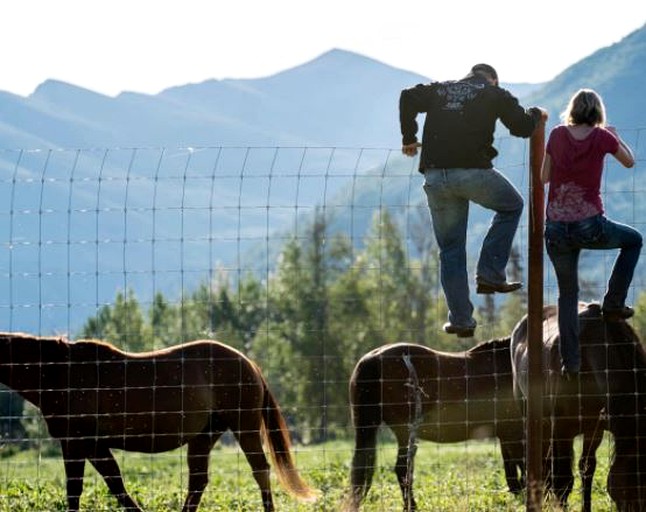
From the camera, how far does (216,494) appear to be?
14.1 m

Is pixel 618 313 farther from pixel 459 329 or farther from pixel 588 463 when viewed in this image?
pixel 588 463

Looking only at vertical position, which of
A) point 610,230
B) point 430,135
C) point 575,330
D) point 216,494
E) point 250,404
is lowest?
point 216,494

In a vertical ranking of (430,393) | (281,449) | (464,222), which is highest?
(464,222)

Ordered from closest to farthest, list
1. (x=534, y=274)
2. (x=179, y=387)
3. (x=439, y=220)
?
1. (x=534, y=274)
2. (x=439, y=220)
3. (x=179, y=387)

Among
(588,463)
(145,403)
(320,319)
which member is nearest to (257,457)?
(145,403)

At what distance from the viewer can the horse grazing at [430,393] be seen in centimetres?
1360

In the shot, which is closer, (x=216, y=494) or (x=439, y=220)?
(x=439, y=220)

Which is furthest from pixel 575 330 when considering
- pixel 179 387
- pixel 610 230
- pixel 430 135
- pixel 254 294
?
pixel 254 294

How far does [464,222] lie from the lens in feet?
27.8

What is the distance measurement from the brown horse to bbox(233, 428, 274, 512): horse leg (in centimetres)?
1

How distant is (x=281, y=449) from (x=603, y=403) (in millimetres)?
4486

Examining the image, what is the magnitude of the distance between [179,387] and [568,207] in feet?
17.5

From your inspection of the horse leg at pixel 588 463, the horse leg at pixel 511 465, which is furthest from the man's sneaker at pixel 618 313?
the horse leg at pixel 511 465

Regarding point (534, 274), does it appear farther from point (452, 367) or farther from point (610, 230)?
point (452, 367)
